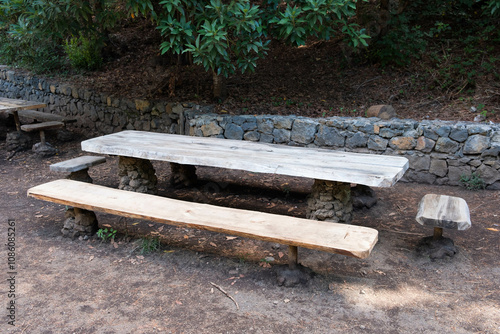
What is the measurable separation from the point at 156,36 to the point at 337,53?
14.3 feet

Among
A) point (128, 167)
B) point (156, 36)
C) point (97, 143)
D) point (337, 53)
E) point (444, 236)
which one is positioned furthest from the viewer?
point (156, 36)

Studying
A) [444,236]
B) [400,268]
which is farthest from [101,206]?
[444,236]

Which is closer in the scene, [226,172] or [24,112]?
[226,172]

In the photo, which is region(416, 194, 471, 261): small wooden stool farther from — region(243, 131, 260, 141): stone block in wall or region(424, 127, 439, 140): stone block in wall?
region(243, 131, 260, 141): stone block in wall

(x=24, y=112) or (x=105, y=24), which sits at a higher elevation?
(x=105, y=24)

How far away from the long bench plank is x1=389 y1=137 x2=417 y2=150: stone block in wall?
2681 millimetres

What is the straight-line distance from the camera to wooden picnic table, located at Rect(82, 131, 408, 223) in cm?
330

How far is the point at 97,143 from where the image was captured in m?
4.26

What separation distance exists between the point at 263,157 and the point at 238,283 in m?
1.16

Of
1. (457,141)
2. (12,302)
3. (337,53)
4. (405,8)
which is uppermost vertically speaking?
(405,8)

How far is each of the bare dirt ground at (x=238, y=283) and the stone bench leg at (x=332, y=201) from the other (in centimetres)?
40

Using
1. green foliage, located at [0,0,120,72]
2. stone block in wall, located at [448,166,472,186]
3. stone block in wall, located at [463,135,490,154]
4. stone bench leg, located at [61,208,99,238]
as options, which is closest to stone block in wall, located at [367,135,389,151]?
stone block in wall, located at [448,166,472,186]

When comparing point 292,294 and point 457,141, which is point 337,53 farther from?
point 292,294

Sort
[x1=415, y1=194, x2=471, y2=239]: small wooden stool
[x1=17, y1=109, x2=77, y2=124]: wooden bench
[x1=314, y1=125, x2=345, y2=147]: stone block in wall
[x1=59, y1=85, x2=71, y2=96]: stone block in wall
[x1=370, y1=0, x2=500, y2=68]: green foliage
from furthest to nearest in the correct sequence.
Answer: [x1=59, y1=85, x2=71, y2=96]: stone block in wall → [x1=17, y1=109, x2=77, y2=124]: wooden bench → [x1=370, y1=0, x2=500, y2=68]: green foliage → [x1=314, y1=125, x2=345, y2=147]: stone block in wall → [x1=415, y1=194, x2=471, y2=239]: small wooden stool
